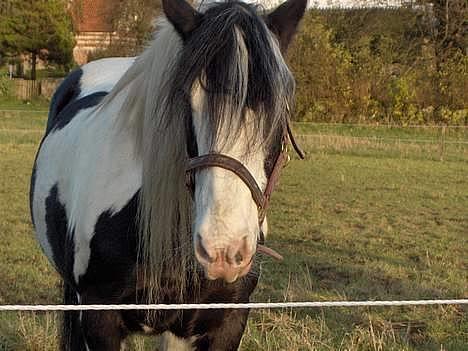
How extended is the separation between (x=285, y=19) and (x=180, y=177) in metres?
0.64

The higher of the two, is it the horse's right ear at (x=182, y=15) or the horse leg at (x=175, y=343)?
the horse's right ear at (x=182, y=15)

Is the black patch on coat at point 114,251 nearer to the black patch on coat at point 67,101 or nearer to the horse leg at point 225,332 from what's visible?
the horse leg at point 225,332

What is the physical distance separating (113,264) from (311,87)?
1929 cm

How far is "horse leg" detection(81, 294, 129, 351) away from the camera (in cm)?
253

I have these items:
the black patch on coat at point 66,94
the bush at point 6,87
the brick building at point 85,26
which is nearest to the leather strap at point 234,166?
the black patch on coat at point 66,94

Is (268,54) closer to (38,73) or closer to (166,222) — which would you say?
(166,222)

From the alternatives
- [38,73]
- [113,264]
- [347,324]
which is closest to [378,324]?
[347,324]

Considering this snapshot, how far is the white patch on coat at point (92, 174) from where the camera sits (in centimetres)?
254

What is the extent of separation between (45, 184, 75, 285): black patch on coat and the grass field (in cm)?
63

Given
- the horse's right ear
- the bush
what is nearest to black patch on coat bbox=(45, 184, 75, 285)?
the horse's right ear

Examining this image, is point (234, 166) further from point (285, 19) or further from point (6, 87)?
point (6, 87)

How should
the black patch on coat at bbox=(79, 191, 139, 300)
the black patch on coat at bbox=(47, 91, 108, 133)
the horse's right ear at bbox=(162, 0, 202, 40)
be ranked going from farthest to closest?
the black patch on coat at bbox=(47, 91, 108, 133)
the black patch on coat at bbox=(79, 191, 139, 300)
the horse's right ear at bbox=(162, 0, 202, 40)

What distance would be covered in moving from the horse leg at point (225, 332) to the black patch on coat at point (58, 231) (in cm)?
63

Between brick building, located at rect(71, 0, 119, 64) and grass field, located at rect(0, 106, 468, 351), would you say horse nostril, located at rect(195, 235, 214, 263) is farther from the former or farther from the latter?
brick building, located at rect(71, 0, 119, 64)
